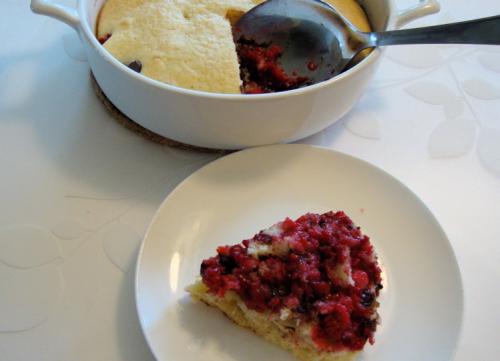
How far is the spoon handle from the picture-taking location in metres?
0.86

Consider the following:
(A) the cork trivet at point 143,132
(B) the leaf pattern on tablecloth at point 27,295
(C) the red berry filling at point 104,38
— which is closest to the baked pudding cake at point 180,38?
(C) the red berry filling at point 104,38

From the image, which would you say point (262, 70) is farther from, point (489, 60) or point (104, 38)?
point (489, 60)

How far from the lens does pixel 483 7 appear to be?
1.36 m

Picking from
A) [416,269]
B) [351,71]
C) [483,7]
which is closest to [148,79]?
[351,71]

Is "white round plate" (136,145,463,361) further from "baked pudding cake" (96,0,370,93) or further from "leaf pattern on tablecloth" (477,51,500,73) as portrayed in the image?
"leaf pattern on tablecloth" (477,51,500,73)

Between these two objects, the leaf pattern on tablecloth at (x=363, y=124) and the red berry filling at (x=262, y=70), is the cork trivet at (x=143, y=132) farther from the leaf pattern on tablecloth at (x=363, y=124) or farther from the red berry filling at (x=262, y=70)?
the leaf pattern on tablecloth at (x=363, y=124)

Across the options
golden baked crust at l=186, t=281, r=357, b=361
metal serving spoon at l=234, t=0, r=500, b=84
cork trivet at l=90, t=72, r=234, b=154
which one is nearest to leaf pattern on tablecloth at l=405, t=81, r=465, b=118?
metal serving spoon at l=234, t=0, r=500, b=84

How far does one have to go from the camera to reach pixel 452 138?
42.3 inches

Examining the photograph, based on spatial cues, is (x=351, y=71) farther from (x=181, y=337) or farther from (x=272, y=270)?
(x=181, y=337)

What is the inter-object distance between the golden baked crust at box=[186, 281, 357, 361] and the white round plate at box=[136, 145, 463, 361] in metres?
0.01

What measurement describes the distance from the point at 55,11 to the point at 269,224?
56 centimetres

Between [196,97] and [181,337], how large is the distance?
0.38 meters

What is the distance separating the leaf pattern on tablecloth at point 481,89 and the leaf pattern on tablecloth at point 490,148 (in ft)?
0.34

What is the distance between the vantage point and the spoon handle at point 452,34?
2.81ft
